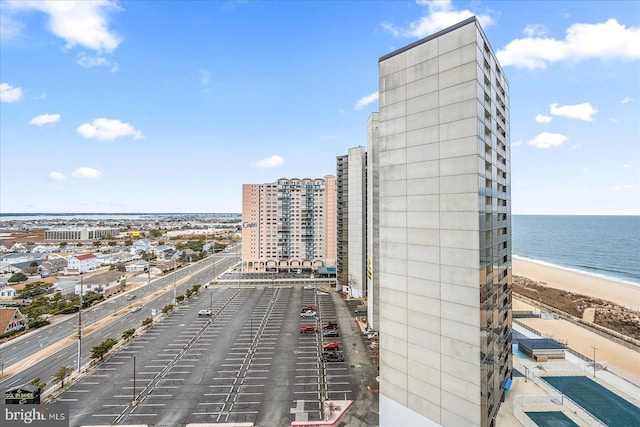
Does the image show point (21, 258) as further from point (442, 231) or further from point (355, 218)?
point (442, 231)

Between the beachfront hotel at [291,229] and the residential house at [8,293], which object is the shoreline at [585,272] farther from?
the residential house at [8,293]

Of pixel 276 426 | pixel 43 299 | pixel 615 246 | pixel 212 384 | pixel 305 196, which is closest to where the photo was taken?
pixel 276 426

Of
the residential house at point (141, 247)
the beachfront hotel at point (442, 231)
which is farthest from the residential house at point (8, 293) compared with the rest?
the beachfront hotel at point (442, 231)

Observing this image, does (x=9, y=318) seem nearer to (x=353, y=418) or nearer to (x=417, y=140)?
(x=353, y=418)

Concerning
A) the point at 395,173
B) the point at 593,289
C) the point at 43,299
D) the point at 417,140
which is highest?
the point at 417,140

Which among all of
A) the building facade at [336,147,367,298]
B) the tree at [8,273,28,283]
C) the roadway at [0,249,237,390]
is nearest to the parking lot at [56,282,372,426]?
the roadway at [0,249,237,390]

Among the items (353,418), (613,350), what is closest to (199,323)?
(353,418)
